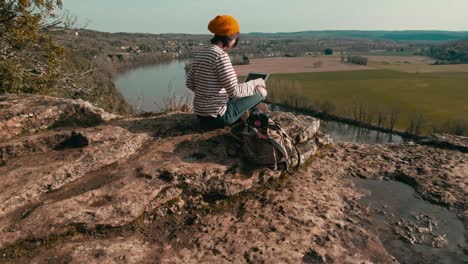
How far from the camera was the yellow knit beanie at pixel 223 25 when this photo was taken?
4.63 metres

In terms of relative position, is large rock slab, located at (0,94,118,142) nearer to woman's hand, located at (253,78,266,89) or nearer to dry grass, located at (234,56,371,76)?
woman's hand, located at (253,78,266,89)

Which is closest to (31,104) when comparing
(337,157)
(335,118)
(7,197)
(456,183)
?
(7,197)

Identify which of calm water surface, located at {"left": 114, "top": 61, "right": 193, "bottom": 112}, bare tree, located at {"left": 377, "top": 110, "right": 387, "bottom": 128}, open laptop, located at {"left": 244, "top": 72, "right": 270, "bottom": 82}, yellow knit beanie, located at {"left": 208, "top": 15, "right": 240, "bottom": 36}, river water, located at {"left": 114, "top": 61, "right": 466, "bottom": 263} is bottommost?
bare tree, located at {"left": 377, "top": 110, "right": 387, "bottom": 128}

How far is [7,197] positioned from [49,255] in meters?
1.00

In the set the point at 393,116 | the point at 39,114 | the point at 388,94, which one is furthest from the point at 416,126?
the point at 39,114

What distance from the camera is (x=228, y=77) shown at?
4762mm

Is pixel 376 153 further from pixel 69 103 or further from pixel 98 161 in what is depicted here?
pixel 69 103

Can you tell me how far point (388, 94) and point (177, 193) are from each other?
6402cm

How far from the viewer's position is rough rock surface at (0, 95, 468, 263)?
329 cm

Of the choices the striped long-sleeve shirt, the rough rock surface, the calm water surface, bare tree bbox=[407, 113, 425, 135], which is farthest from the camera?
bare tree bbox=[407, 113, 425, 135]

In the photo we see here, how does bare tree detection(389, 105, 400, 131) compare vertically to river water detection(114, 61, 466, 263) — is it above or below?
below

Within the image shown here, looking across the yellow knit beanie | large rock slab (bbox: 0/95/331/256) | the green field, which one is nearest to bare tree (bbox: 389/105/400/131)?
the green field

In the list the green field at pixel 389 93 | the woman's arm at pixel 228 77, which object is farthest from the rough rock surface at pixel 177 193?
the green field at pixel 389 93

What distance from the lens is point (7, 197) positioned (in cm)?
355
